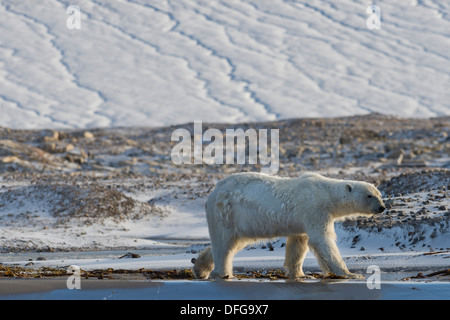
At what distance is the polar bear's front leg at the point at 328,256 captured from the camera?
31.7ft

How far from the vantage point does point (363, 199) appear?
10219 mm

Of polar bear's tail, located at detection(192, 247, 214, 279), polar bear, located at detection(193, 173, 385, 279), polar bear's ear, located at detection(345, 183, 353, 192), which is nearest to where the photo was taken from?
polar bear, located at detection(193, 173, 385, 279)

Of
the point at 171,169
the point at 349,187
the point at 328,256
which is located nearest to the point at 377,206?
the point at 349,187

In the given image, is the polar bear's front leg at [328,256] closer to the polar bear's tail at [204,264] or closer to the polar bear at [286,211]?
the polar bear at [286,211]

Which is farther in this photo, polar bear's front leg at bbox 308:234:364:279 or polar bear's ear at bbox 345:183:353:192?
polar bear's ear at bbox 345:183:353:192

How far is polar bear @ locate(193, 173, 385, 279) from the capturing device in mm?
9914

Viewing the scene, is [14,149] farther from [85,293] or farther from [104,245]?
[85,293]

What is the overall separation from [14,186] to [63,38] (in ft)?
105

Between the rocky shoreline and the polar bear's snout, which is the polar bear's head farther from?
the rocky shoreline

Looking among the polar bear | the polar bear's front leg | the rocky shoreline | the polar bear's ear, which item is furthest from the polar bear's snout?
the rocky shoreline

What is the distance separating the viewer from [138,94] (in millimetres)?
51531

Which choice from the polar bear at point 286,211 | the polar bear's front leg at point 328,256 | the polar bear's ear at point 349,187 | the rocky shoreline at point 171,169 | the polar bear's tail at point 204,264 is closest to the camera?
the polar bear's front leg at point 328,256

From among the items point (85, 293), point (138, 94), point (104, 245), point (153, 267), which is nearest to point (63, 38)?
point (138, 94)

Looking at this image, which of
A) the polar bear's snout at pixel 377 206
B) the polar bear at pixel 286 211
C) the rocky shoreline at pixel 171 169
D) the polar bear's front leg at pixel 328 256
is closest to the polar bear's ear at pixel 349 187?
the polar bear at pixel 286 211
